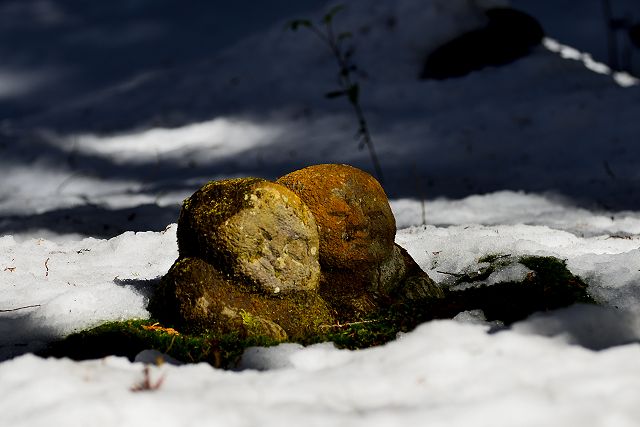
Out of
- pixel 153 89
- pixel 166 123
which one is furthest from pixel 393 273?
pixel 153 89

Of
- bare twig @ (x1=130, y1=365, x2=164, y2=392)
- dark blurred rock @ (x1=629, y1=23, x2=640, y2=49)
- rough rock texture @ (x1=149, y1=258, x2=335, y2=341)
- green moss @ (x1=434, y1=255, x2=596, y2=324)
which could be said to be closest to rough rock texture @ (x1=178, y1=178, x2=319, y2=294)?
rough rock texture @ (x1=149, y1=258, x2=335, y2=341)

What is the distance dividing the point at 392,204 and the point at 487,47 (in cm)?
452

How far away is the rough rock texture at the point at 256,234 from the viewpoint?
3.52 m

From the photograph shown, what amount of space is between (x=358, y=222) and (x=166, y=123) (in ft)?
24.1

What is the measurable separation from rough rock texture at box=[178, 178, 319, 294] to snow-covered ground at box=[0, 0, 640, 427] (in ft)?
2.05

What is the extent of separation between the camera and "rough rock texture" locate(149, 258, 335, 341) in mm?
3494

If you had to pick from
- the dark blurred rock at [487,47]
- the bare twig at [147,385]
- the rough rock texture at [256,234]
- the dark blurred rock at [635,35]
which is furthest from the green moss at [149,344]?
the dark blurred rock at [635,35]

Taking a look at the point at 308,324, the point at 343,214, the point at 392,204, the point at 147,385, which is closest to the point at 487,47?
the point at 392,204

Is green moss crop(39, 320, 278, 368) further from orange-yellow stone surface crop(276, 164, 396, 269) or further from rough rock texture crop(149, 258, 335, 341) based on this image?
orange-yellow stone surface crop(276, 164, 396, 269)

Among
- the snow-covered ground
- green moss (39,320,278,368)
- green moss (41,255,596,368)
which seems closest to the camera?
the snow-covered ground

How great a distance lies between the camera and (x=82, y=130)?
10.3 meters

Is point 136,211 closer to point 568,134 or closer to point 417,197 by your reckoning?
point 417,197

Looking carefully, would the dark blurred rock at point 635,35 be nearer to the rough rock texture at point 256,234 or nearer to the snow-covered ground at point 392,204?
the snow-covered ground at point 392,204

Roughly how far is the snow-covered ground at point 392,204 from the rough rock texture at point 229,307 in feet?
1.40
